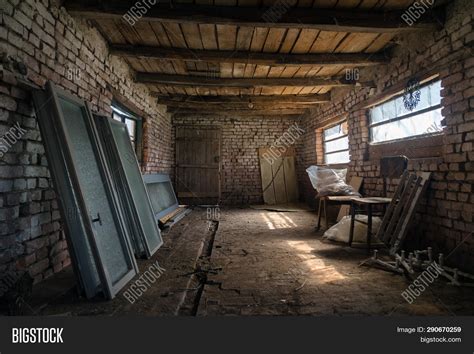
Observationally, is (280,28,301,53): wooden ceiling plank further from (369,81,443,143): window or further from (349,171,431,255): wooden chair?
(349,171,431,255): wooden chair

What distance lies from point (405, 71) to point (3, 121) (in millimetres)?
4401

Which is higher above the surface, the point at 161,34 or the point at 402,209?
the point at 161,34

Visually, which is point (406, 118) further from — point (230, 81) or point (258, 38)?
point (230, 81)

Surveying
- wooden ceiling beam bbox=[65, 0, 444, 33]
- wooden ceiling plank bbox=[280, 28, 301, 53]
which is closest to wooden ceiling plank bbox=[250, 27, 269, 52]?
wooden ceiling plank bbox=[280, 28, 301, 53]

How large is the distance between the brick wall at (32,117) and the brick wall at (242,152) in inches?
200

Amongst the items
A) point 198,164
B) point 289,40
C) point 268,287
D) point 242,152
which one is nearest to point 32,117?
point 268,287

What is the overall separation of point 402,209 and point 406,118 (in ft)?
4.23

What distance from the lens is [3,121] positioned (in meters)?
1.93

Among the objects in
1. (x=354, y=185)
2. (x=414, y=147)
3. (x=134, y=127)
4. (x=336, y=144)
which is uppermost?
(x=134, y=127)

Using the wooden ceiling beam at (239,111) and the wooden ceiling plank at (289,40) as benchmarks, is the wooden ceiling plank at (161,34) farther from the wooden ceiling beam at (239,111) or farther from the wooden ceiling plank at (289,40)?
the wooden ceiling beam at (239,111)

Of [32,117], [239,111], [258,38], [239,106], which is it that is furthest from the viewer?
[239,111]

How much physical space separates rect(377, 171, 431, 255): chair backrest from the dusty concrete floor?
1.36ft

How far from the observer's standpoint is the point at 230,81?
503cm

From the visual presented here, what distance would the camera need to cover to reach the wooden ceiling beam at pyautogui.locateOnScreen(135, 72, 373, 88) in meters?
4.82
